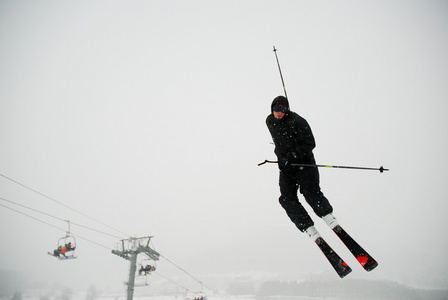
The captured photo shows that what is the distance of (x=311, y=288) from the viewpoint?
399 feet

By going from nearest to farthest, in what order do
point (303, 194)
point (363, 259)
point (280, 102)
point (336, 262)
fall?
point (363, 259)
point (336, 262)
point (303, 194)
point (280, 102)

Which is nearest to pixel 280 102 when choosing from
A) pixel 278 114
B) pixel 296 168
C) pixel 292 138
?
pixel 278 114

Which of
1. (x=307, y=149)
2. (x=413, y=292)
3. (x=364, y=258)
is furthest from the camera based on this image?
(x=413, y=292)

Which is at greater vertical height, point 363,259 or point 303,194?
point 303,194

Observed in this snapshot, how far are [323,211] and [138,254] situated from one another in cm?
1976

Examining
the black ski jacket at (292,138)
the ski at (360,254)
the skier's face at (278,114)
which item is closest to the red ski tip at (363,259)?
the ski at (360,254)

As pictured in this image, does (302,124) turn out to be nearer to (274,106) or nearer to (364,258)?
(274,106)

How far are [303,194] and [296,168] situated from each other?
47 cm

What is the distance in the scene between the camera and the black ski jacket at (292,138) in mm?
4003

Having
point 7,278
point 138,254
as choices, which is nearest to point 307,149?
point 138,254

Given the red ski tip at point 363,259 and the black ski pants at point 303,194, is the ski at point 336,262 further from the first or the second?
the black ski pants at point 303,194

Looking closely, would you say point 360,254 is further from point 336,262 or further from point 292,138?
point 292,138

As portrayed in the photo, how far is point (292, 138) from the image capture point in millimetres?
4156

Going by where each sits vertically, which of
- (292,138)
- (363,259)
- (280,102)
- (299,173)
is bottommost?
(363,259)
